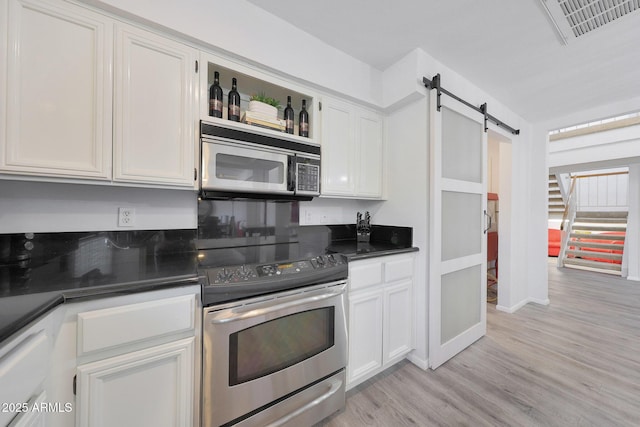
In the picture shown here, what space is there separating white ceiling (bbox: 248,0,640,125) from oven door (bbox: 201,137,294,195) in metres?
0.98

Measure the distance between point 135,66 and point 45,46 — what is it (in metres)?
0.31

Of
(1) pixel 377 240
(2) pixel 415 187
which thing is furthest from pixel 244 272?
(2) pixel 415 187

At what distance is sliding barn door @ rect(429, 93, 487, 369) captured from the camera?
1976 millimetres

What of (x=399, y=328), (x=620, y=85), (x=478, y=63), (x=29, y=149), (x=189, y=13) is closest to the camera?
(x=29, y=149)

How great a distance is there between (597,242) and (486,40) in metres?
6.75

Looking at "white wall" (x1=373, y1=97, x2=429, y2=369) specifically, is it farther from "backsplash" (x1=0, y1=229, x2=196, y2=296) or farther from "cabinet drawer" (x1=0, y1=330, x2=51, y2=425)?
"cabinet drawer" (x1=0, y1=330, x2=51, y2=425)

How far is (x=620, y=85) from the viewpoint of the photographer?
2.44 meters

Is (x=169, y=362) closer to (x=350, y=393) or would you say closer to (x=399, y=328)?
(x=350, y=393)

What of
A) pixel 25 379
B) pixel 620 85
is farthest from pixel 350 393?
pixel 620 85

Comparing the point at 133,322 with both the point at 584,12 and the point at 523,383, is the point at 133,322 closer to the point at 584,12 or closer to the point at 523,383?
the point at 523,383

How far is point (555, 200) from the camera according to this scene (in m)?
7.32

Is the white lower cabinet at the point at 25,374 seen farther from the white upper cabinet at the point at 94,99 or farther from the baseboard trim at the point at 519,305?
the baseboard trim at the point at 519,305

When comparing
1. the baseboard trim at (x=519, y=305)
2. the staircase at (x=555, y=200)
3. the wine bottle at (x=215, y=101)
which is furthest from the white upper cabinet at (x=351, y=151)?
the staircase at (x=555, y=200)

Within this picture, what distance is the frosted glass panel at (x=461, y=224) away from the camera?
6.88 ft
